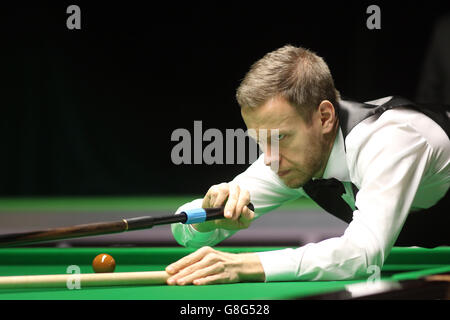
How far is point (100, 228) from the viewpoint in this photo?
2447 mm

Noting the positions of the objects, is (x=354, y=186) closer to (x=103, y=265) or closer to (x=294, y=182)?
(x=294, y=182)

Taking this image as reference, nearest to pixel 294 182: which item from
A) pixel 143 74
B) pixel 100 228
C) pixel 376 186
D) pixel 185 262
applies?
pixel 376 186

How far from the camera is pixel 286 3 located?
23.9ft

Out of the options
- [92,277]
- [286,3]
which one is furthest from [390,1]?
[92,277]

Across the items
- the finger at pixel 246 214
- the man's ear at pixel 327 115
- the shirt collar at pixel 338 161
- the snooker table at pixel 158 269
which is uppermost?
the man's ear at pixel 327 115

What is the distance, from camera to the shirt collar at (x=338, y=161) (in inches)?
116

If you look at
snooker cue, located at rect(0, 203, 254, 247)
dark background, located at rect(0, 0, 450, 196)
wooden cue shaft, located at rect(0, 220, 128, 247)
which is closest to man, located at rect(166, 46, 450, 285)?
snooker cue, located at rect(0, 203, 254, 247)

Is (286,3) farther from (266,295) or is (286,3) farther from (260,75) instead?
(266,295)

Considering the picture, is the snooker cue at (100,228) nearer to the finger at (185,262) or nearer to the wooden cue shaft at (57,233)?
the wooden cue shaft at (57,233)

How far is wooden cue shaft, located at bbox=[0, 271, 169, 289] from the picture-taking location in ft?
7.20

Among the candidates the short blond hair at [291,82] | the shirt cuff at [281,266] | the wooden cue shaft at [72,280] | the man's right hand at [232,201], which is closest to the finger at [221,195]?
the man's right hand at [232,201]

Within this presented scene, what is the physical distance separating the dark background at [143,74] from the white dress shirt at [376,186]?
434 cm
